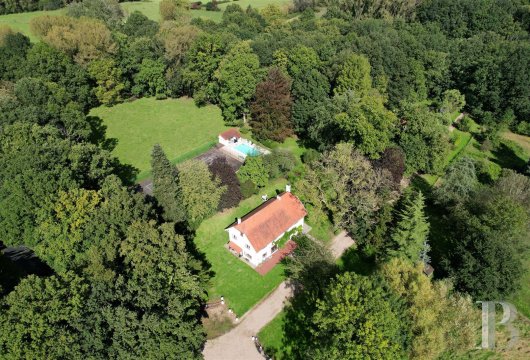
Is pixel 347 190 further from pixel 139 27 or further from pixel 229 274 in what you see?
pixel 139 27

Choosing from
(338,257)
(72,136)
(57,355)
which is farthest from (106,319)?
(72,136)

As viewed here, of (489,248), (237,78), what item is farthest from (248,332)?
(237,78)

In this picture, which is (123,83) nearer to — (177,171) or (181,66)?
(181,66)

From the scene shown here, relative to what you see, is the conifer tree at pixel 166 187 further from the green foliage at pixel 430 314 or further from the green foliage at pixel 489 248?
the green foliage at pixel 489 248

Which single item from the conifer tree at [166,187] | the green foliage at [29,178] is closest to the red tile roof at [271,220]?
the conifer tree at [166,187]

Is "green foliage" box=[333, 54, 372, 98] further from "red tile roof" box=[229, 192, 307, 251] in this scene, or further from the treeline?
the treeline

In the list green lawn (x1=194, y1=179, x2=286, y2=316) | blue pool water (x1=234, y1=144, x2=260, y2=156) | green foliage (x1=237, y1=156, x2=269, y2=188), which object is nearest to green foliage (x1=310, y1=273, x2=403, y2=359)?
green lawn (x1=194, y1=179, x2=286, y2=316)
